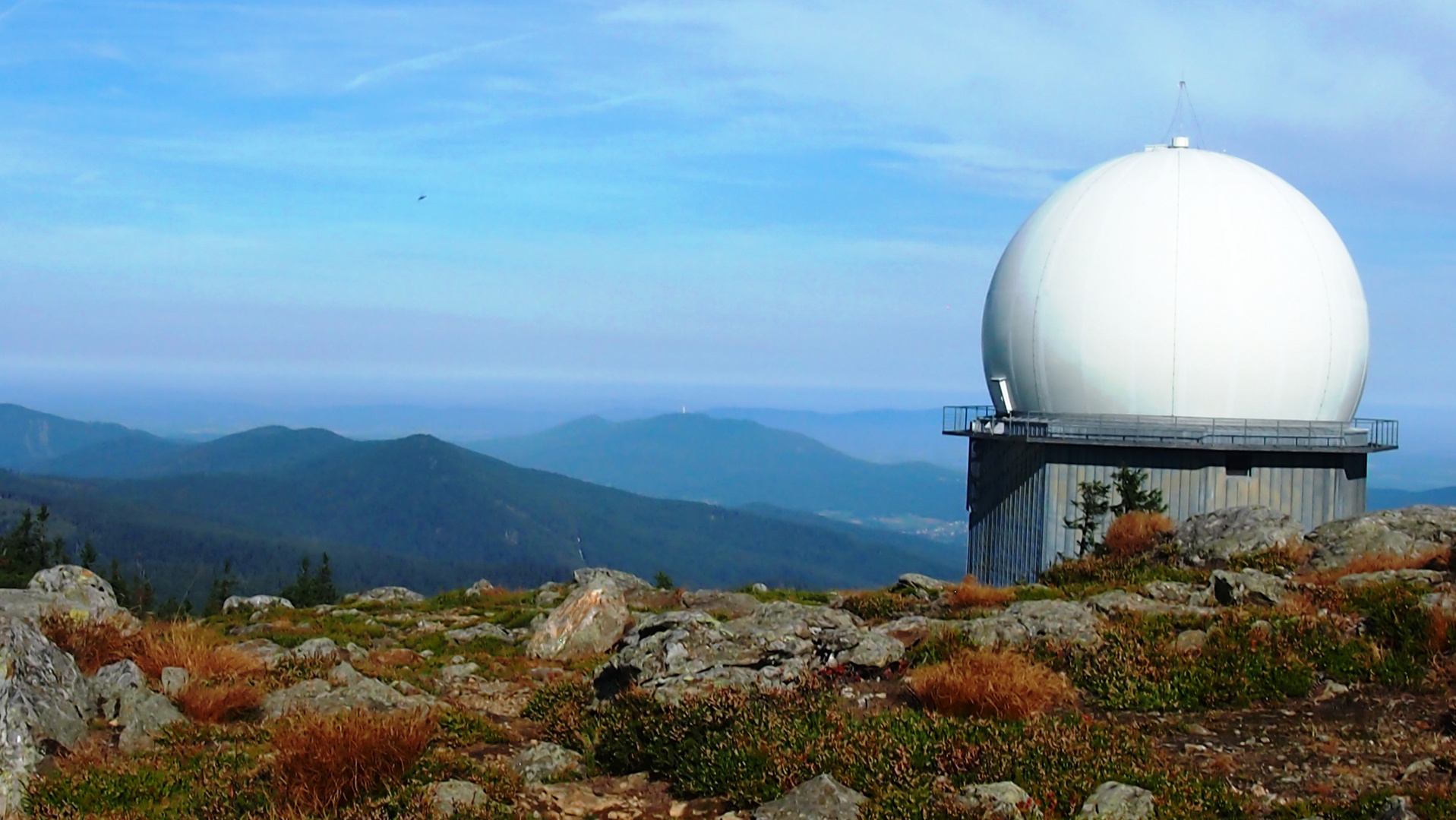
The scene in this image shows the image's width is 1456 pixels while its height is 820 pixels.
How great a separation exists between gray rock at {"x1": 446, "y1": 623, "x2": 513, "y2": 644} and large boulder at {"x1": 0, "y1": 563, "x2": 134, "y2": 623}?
16.3 ft

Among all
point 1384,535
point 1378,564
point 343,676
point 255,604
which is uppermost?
point 1384,535

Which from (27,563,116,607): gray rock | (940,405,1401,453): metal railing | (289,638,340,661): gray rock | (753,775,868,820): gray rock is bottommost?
(289,638,340,661): gray rock

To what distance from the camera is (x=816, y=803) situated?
6.98 metres

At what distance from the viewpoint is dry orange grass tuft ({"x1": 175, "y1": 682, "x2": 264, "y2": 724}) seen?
979 centimetres

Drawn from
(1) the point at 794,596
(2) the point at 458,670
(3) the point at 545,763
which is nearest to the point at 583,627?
(2) the point at 458,670

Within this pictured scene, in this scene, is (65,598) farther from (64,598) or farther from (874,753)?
(874,753)

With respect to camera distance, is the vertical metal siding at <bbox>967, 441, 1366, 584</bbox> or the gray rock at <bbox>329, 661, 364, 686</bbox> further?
the vertical metal siding at <bbox>967, 441, 1366, 584</bbox>

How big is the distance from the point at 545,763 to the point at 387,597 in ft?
64.0

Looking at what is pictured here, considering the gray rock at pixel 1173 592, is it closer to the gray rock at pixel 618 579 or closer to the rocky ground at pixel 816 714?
the rocky ground at pixel 816 714

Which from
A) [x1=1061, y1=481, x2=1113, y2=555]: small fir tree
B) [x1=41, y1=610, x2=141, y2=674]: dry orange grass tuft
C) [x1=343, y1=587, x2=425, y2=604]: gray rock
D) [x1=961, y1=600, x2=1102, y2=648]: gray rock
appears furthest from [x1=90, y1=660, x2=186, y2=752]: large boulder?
[x1=1061, y1=481, x2=1113, y2=555]: small fir tree

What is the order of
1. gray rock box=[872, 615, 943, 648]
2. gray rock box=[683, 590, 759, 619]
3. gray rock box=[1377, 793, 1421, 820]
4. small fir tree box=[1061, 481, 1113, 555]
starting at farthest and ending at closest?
small fir tree box=[1061, 481, 1113, 555]
gray rock box=[683, 590, 759, 619]
gray rock box=[872, 615, 943, 648]
gray rock box=[1377, 793, 1421, 820]

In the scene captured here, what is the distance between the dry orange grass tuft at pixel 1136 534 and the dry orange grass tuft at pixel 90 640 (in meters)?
15.1

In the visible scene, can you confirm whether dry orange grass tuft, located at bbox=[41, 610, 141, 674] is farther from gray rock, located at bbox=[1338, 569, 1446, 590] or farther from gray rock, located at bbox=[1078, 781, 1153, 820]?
gray rock, located at bbox=[1338, 569, 1446, 590]

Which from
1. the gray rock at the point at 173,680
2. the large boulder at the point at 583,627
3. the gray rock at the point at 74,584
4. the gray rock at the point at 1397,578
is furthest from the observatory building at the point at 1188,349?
the gray rock at the point at 173,680
